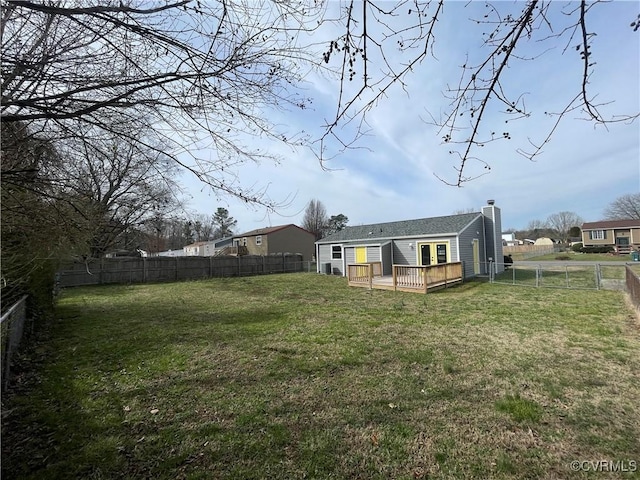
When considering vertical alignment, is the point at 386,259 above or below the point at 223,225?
below

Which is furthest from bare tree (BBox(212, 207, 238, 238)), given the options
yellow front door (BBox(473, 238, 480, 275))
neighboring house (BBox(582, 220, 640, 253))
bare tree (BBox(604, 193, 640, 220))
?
bare tree (BBox(604, 193, 640, 220))

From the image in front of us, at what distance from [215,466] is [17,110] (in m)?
3.14

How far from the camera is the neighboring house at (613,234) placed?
1391 inches

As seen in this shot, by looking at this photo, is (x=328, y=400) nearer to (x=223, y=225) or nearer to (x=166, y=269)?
(x=166, y=269)

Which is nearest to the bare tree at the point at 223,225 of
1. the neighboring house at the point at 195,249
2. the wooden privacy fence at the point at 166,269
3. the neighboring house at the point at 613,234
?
the neighboring house at the point at 195,249

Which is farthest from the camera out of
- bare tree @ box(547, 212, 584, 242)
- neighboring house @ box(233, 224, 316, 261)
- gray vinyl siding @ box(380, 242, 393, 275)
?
bare tree @ box(547, 212, 584, 242)

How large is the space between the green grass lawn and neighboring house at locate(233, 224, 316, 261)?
85.1 feet

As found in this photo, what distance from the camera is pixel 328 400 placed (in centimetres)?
337

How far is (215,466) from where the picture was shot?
2.38 metres

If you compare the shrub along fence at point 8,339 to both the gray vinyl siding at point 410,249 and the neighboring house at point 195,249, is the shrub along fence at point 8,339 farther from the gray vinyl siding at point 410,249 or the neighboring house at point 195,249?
the neighboring house at point 195,249

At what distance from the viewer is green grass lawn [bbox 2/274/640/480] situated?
2418 millimetres

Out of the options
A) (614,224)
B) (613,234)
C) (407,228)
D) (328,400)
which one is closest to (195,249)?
(407,228)

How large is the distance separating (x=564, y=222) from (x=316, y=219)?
161 ft

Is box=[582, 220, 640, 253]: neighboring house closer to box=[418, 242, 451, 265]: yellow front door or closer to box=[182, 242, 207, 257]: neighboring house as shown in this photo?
box=[418, 242, 451, 265]: yellow front door
